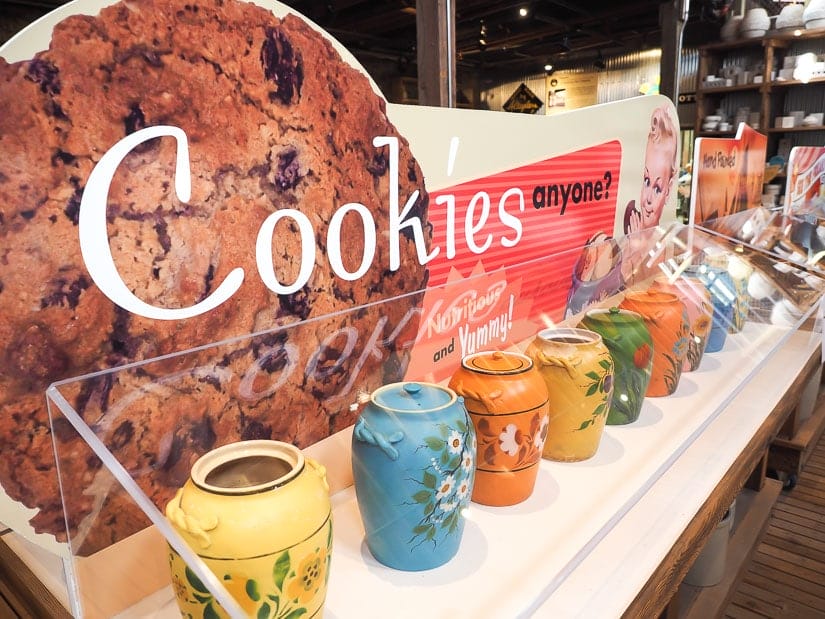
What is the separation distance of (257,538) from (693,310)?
1.42 metres

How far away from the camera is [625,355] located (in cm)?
139

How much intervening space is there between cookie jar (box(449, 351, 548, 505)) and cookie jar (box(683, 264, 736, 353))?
1.01m

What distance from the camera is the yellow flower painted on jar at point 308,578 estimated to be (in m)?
Answer: 0.74

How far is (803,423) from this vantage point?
3041 mm

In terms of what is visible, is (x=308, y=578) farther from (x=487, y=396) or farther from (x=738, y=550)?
(x=738, y=550)

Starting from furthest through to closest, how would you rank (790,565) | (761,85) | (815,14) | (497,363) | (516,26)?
1. (516,26)
2. (761,85)
3. (815,14)
4. (790,565)
5. (497,363)

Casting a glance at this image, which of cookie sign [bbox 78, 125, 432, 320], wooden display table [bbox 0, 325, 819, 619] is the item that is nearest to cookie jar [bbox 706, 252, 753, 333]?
wooden display table [bbox 0, 325, 819, 619]

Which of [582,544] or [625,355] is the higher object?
[625,355]

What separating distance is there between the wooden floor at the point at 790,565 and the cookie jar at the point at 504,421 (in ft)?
5.80

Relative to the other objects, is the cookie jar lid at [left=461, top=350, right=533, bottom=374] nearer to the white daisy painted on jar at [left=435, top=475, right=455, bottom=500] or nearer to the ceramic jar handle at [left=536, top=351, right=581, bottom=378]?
the ceramic jar handle at [left=536, top=351, right=581, bottom=378]

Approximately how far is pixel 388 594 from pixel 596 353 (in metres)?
0.62

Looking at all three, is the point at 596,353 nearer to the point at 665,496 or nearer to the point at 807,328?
the point at 665,496

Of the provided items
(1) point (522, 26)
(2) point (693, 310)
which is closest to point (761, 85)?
(1) point (522, 26)

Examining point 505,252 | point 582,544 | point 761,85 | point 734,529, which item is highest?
point 761,85
